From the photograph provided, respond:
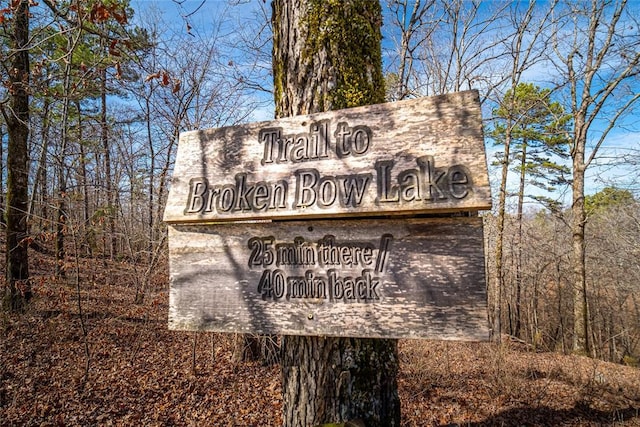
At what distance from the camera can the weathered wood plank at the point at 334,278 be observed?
3.81 ft

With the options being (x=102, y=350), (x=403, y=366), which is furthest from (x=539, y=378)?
(x=102, y=350)

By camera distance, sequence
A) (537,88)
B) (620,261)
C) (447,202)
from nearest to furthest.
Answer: (447,202)
(620,261)
(537,88)

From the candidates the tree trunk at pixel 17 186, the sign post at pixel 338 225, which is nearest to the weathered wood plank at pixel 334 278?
the sign post at pixel 338 225

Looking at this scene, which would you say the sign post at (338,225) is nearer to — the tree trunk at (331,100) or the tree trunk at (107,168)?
the tree trunk at (331,100)

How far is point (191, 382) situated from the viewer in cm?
544

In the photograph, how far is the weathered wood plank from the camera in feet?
3.81

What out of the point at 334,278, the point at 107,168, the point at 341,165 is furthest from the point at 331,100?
the point at 107,168

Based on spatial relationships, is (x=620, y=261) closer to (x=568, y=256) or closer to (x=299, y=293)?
(x=568, y=256)

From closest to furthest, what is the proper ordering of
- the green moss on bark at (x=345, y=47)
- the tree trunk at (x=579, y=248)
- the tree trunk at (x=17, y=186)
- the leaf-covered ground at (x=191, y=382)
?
the green moss on bark at (x=345, y=47), the leaf-covered ground at (x=191, y=382), the tree trunk at (x=17, y=186), the tree trunk at (x=579, y=248)

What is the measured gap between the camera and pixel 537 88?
58.5ft

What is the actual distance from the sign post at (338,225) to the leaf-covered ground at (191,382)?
3.58 meters

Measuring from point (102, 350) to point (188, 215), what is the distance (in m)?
6.50

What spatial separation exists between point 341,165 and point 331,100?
17.7 inches

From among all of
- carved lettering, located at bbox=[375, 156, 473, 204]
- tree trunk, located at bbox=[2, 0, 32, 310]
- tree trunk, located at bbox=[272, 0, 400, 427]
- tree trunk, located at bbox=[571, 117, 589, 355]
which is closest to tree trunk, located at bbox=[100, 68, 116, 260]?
tree trunk, located at bbox=[2, 0, 32, 310]
